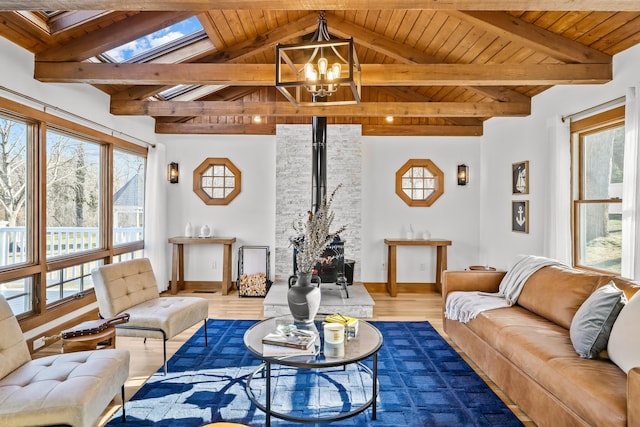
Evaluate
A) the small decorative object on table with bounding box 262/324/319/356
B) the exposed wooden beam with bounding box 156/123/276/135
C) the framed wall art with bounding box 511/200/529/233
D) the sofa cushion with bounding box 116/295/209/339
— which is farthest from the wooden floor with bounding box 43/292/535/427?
the exposed wooden beam with bounding box 156/123/276/135

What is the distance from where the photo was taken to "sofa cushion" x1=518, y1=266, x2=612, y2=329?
2.62m

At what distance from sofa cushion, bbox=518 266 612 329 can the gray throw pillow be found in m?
0.39

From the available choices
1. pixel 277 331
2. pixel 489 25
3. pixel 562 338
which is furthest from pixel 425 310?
pixel 489 25

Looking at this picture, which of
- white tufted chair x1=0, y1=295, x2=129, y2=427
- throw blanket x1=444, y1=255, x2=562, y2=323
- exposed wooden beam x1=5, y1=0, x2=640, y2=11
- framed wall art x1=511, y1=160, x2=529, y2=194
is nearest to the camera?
white tufted chair x1=0, y1=295, x2=129, y2=427

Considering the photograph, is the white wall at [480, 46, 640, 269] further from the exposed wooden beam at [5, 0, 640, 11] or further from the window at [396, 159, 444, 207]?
the exposed wooden beam at [5, 0, 640, 11]

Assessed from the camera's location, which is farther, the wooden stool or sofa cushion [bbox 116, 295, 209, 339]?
sofa cushion [bbox 116, 295, 209, 339]

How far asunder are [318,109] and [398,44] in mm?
1285

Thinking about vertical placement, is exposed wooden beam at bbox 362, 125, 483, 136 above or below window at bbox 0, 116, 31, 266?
above

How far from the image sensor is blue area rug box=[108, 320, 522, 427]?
2293 millimetres

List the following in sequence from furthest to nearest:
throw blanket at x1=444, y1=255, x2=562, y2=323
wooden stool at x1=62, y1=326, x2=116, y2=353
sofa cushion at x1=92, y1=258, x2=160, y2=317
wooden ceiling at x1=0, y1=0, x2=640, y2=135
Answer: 1. throw blanket at x1=444, y1=255, x2=562, y2=323
2. sofa cushion at x1=92, y1=258, x2=160, y2=317
3. wooden stool at x1=62, y1=326, x2=116, y2=353
4. wooden ceiling at x1=0, y1=0, x2=640, y2=135

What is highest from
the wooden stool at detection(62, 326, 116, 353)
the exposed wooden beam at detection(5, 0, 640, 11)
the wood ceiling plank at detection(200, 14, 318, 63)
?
the wood ceiling plank at detection(200, 14, 318, 63)

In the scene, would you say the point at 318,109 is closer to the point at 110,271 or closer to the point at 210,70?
the point at 210,70

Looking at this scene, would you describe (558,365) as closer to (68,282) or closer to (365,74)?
(365,74)

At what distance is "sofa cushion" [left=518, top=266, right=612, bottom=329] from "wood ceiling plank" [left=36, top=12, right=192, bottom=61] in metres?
4.01
